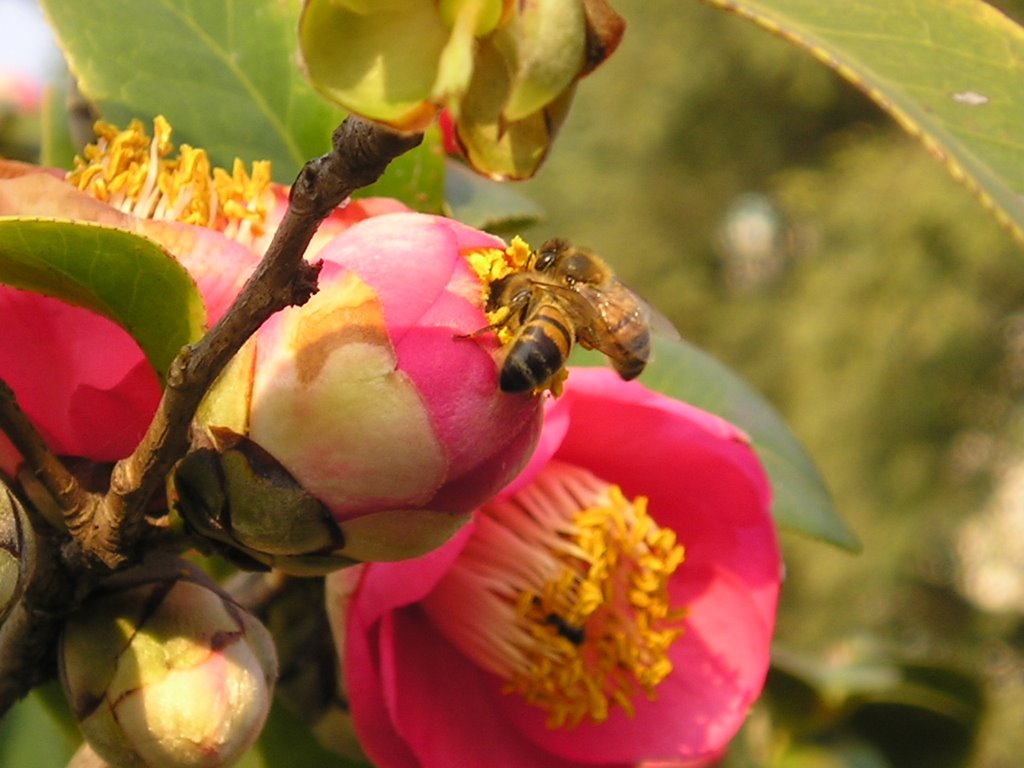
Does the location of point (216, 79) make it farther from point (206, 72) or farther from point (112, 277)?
point (112, 277)

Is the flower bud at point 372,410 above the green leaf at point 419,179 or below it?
above

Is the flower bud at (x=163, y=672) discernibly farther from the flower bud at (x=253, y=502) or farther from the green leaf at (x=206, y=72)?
the green leaf at (x=206, y=72)

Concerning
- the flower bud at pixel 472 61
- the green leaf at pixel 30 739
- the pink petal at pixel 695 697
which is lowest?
the green leaf at pixel 30 739

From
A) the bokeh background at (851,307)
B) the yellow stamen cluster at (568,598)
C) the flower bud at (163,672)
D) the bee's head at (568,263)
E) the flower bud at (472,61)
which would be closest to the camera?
the flower bud at (472,61)

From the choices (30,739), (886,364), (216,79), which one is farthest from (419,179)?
(886,364)

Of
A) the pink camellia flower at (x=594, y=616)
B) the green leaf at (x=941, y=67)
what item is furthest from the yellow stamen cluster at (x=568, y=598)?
the green leaf at (x=941, y=67)

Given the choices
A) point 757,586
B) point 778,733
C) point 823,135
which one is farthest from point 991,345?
point 757,586

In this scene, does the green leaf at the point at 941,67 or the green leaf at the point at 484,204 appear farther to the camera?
the green leaf at the point at 484,204

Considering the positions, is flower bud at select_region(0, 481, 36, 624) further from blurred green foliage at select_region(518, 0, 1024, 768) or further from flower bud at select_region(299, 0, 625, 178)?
blurred green foliage at select_region(518, 0, 1024, 768)
